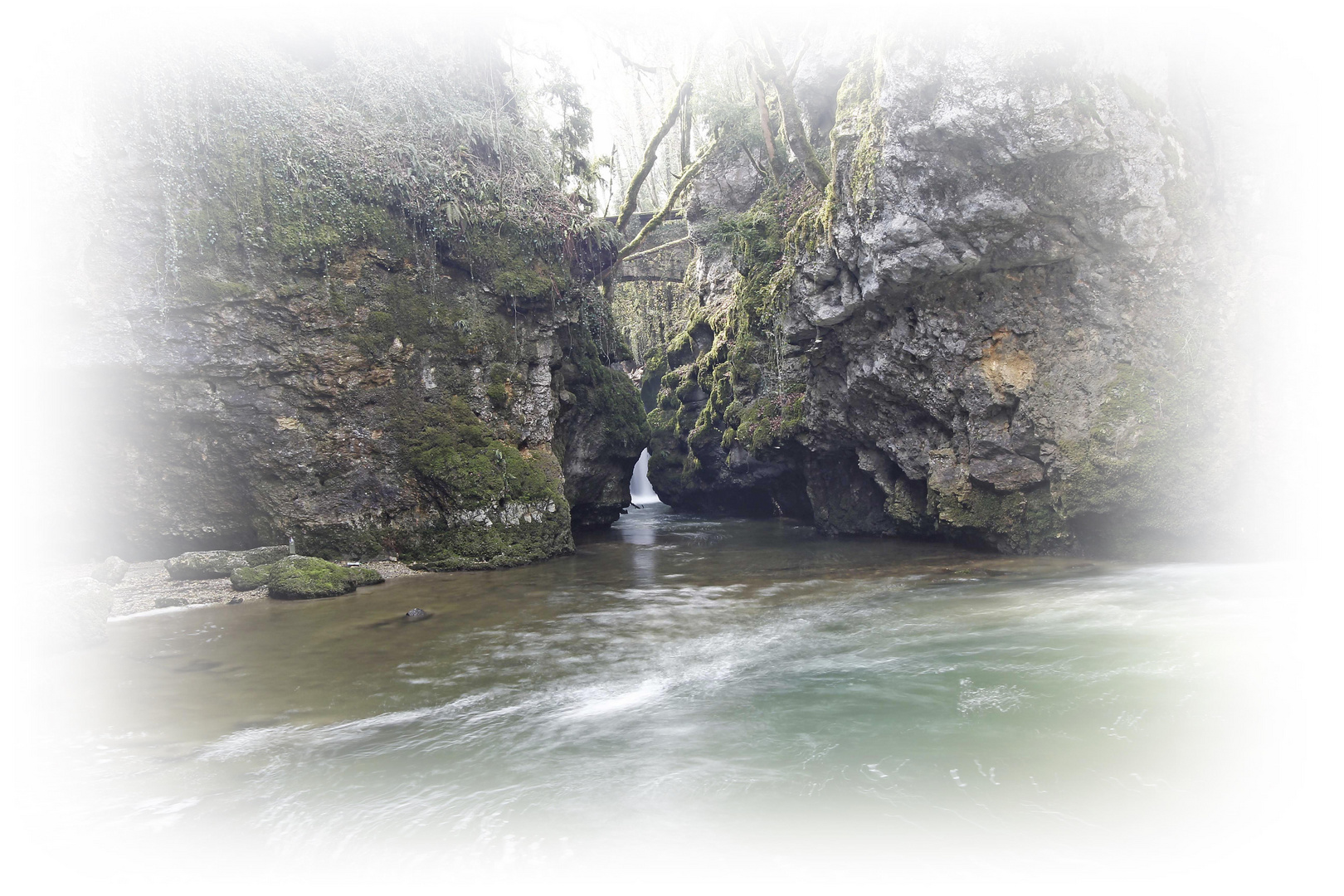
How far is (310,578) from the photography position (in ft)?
38.5

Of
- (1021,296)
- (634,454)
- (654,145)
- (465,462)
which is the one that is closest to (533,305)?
(465,462)

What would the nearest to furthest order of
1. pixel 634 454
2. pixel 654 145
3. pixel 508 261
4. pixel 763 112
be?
pixel 508 261
pixel 763 112
pixel 654 145
pixel 634 454

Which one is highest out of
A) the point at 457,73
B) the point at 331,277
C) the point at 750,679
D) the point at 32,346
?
the point at 457,73

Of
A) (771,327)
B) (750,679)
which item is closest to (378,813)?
(750,679)

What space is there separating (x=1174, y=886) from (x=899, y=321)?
11284 millimetres

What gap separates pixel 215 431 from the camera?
43.4 ft

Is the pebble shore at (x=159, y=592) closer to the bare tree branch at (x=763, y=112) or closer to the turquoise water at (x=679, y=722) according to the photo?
the turquoise water at (x=679, y=722)

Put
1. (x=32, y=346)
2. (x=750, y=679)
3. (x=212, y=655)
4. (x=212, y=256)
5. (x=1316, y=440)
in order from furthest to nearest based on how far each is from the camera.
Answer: (x=212, y=256), (x=32, y=346), (x=1316, y=440), (x=212, y=655), (x=750, y=679)

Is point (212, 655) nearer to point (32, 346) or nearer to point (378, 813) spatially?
point (378, 813)

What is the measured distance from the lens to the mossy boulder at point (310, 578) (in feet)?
37.8

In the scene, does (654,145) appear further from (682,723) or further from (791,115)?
(682,723)

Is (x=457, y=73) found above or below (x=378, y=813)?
above

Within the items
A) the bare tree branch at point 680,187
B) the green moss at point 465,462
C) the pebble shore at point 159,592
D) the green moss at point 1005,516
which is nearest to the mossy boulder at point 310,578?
the pebble shore at point 159,592

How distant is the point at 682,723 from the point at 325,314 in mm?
11402
